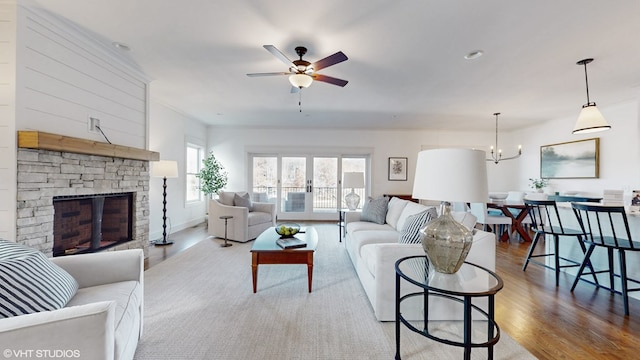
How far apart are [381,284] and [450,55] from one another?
8.26 feet

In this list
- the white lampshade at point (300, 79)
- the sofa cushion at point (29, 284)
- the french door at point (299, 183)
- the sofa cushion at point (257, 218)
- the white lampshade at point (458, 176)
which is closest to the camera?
the sofa cushion at point (29, 284)

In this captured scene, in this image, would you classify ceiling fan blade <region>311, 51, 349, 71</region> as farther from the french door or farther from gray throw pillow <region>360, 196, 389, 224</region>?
the french door

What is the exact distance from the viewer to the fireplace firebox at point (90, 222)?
2584 millimetres

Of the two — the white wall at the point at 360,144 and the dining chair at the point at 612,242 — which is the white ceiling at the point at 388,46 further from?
the white wall at the point at 360,144

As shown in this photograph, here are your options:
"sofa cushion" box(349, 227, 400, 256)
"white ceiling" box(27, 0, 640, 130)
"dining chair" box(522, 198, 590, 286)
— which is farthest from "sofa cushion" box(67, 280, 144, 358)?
"dining chair" box(522, 198, 590, 286)

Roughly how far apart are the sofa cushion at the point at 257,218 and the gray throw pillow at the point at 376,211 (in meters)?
1.93

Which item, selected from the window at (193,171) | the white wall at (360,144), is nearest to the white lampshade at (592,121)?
the white wall at (360,144)

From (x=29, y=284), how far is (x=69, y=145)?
5.43 ft

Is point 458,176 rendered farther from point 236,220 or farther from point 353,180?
point 236,220

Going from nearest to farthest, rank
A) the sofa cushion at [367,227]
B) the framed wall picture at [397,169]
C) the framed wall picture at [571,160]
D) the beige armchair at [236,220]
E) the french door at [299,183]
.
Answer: the sofa cushion at [367,227]
the beige armchair at [236,220]
the framed wall picture at [571,160]
the french door at [299,183]
the framed wall picture at [397,169]

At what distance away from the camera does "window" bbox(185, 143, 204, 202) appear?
595 centimetres

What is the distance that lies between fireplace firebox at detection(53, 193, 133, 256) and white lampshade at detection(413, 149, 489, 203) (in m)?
3.30

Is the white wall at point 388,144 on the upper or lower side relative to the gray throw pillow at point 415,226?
upper

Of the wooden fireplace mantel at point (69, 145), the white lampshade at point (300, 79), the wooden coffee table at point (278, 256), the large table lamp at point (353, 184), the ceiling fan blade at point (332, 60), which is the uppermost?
the ceiling fan blade at point (332, 60)
